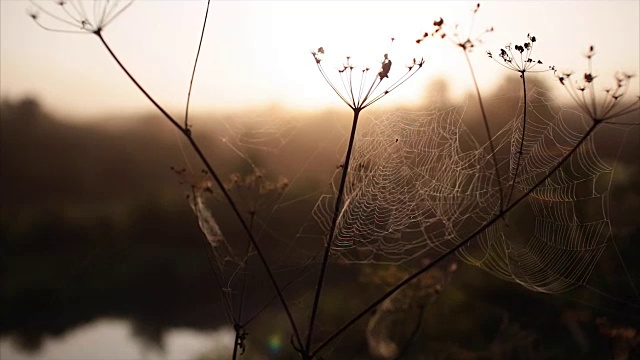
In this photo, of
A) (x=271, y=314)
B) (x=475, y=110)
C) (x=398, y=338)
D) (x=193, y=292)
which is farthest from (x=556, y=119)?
(x=193, y=292)

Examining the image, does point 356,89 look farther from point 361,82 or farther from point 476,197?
point 476,197

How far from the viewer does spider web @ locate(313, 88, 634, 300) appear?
1039 millimetres

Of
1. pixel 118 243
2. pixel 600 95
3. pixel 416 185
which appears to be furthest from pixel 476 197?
pixel 118 243

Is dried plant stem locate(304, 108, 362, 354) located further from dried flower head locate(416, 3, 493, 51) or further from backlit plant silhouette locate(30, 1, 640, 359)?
dried flower head locate(416, 3, 493, 51)

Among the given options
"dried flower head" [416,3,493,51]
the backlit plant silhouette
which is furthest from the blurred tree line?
"dried flower head" [416,3,493,51]

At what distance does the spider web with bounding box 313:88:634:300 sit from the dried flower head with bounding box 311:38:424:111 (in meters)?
0.25

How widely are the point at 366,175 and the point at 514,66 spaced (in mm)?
324

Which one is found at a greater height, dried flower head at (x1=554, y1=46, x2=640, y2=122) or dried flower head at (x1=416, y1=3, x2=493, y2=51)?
dried flower head at (x1=416, y1=3, x2=493, y2=51)

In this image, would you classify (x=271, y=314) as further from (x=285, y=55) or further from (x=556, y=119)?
(x=556, y=119)

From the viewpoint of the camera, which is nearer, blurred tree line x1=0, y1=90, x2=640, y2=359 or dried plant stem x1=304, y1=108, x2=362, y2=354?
dried plant stem x1=304, y1=108, x2=362, y2=354

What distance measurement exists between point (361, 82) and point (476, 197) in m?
0.51

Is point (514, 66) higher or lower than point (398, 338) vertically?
higher

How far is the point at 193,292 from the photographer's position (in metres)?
1.08

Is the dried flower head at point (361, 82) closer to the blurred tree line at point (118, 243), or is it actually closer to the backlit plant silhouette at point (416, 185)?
the backlit plant silhouette at point (416, 185)
